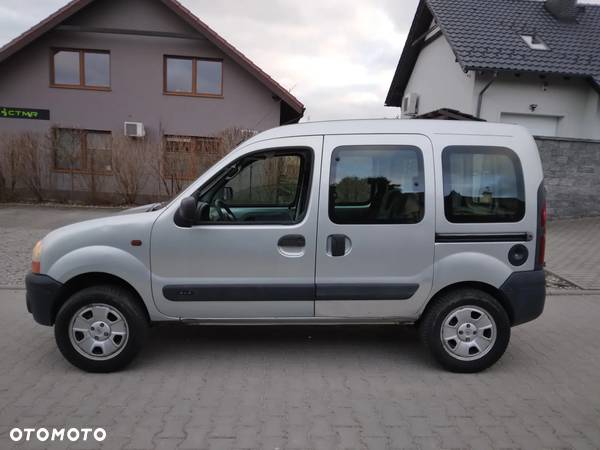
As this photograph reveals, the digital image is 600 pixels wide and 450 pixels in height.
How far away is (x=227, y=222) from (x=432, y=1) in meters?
14.7

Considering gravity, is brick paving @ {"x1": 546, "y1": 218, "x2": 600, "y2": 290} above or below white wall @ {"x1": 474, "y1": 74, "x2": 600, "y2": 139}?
below

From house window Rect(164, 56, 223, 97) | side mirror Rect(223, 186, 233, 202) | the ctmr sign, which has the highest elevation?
house window Rect(164, 56, 223, 97)

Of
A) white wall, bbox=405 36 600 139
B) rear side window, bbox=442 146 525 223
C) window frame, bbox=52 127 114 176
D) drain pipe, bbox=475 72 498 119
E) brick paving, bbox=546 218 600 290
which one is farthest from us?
window frame, bbox=52 127 114 176

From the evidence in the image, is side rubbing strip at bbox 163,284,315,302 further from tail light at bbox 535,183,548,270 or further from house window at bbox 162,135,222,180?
house window at bbox 162,135,222,180

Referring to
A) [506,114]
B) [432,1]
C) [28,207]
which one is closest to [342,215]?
[506,114]

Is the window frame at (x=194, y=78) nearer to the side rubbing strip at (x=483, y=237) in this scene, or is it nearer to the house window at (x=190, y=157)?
the house window at (x=190, y=157)

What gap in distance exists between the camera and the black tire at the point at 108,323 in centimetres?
364

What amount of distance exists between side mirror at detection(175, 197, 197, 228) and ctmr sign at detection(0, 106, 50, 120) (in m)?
15.6

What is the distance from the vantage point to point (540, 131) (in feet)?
44.5

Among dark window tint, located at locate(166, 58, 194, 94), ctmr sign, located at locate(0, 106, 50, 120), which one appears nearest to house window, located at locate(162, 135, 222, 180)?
dark window tint, located at locate(166, 58, 194, 94)

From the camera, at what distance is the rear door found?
12.2 feet

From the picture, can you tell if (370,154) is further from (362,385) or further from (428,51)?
(428,51)

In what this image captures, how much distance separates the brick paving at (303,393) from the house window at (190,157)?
9.38m

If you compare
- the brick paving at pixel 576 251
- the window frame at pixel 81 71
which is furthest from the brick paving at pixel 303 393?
the window frame at pixel 81 71
